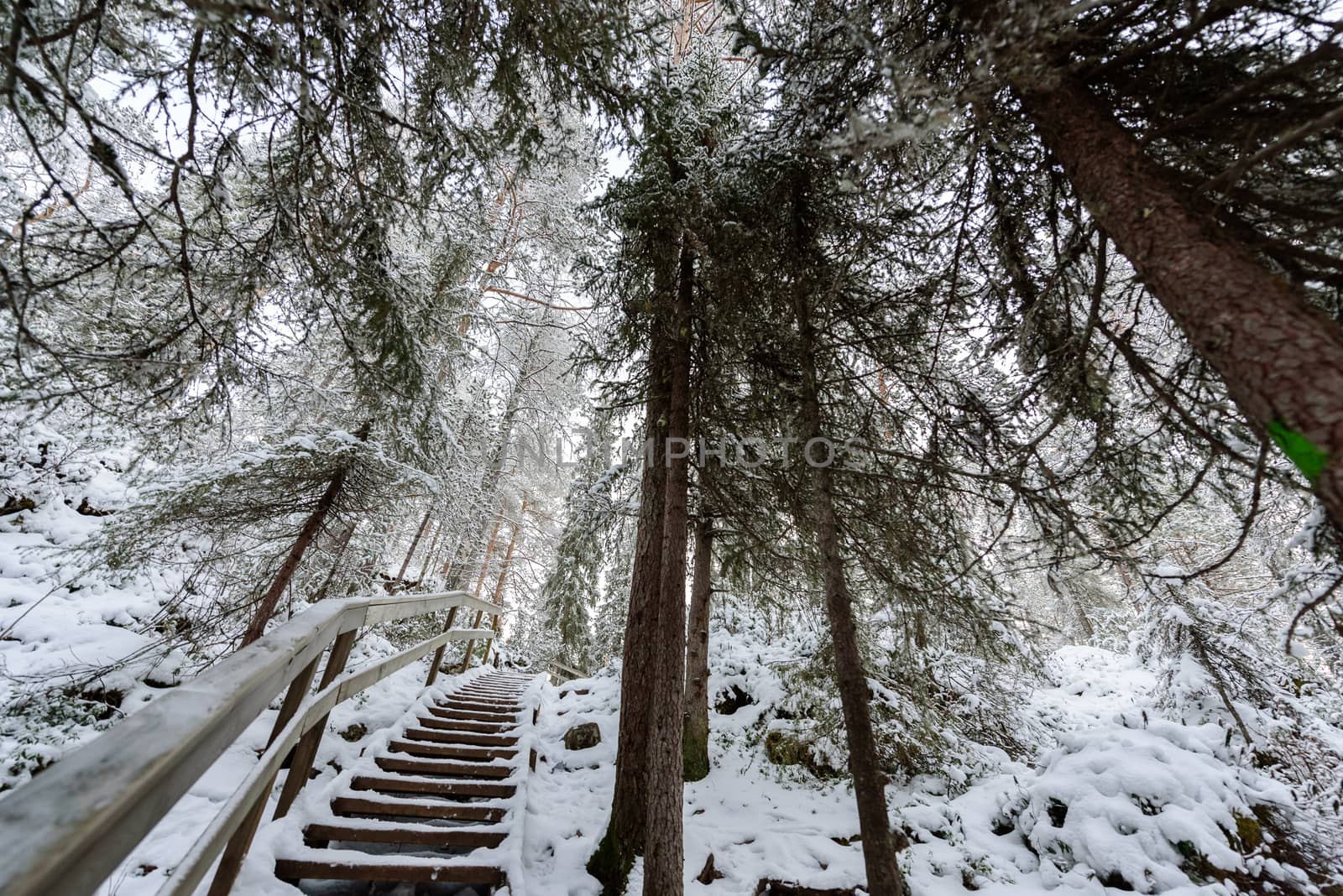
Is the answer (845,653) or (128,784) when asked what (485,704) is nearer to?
(845,653)

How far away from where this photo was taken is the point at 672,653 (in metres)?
4.13

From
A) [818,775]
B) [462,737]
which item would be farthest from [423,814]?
[818,775]

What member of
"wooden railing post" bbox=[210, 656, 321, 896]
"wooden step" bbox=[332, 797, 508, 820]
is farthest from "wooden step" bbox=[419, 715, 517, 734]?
"wooden railing post" bbox=[210, 656, 321, 896]

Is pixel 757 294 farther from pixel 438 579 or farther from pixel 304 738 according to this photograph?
pixel 438 579

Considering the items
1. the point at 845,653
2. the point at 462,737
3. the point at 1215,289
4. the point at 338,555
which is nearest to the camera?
the point at 1215,289

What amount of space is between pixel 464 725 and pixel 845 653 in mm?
4098

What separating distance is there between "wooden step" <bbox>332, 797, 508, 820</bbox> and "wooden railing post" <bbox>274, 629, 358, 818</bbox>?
34cm

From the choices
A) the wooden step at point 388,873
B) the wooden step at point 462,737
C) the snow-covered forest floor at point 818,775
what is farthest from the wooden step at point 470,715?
the wooden step at point 388,873

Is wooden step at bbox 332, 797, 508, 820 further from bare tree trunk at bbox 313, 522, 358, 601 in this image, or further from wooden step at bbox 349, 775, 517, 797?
bare tree trunk at bbox 313, 522, 358, 601

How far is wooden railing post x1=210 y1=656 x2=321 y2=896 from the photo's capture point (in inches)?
78.2

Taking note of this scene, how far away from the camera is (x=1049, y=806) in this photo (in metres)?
4.64

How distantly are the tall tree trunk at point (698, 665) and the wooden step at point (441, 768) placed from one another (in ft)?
8.56

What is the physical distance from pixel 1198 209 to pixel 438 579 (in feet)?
48.4

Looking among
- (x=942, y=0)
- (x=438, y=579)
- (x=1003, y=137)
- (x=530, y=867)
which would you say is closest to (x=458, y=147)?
(x=942, y=0)
